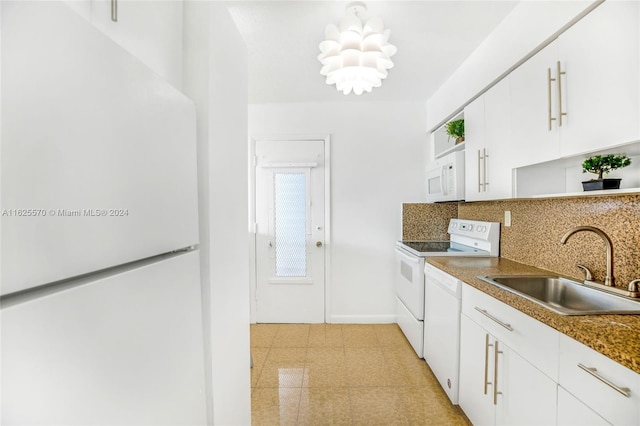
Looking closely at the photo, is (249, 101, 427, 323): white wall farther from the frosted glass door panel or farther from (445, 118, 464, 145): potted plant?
(445, 118, 464, 145): potted plant

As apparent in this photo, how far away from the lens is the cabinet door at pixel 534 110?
1.45 m

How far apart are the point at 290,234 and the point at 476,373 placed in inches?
85.5

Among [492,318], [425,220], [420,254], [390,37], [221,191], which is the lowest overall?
[492,318]

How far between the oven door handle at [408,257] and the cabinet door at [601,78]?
131 cm

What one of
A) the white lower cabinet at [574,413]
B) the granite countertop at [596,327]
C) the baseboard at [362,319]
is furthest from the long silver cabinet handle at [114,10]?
the baseboard at [362,319]

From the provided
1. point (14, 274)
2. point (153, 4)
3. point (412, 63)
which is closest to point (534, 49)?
point (412, 63)

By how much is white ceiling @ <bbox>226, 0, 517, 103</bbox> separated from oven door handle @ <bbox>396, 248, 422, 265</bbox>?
163 centimetres

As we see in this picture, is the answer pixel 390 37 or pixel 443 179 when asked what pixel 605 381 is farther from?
pixel 390 37

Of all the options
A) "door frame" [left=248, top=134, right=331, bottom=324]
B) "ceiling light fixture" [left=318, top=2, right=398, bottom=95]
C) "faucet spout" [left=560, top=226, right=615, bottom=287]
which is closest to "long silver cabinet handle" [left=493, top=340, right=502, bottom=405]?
"faucet spout" [left=560, top=226, right=615, bottom=287]

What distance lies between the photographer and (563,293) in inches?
63.0

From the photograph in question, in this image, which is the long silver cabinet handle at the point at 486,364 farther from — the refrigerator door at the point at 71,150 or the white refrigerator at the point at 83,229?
the refrigerator door at the point at 71,150

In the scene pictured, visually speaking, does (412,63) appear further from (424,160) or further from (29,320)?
(29,320)

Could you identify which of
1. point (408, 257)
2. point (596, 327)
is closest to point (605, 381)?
point (596, 327)

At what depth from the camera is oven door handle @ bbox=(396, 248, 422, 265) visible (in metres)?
2.45
